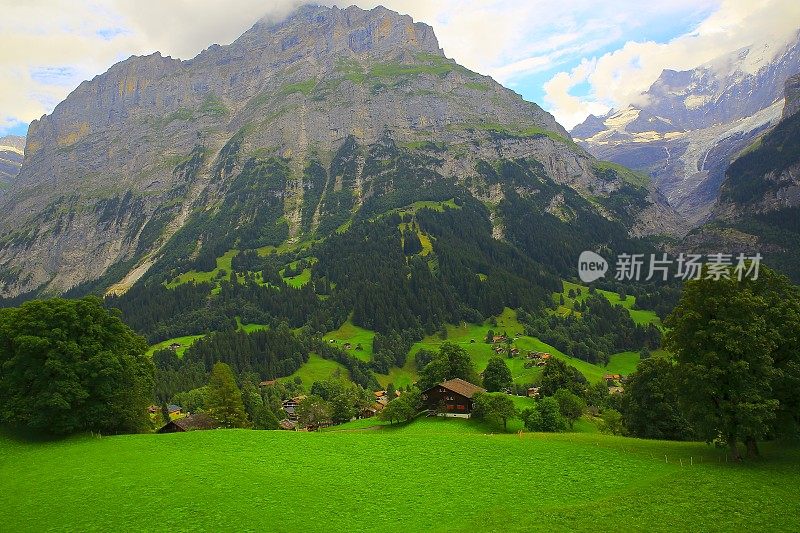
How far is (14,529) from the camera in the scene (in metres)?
31.1

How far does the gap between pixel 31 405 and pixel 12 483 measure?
1292 centimetres

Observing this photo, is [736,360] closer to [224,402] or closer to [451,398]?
[451,398]

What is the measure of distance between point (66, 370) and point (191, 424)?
30.7 meters

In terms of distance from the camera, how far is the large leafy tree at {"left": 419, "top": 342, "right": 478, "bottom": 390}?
90.9m

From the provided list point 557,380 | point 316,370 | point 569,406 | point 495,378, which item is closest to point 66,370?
point 569,406

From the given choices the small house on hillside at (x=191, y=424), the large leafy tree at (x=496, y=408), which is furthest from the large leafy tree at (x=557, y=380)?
the small house on hillside at (x=191, y=424)

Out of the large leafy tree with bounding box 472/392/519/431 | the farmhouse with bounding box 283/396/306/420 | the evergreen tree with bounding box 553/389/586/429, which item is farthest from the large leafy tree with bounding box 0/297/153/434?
the farmhouse with bounding box 283/396/306/420

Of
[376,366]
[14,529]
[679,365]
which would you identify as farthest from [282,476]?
[376,366]

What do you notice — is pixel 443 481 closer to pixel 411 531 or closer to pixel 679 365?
pixel 411 531

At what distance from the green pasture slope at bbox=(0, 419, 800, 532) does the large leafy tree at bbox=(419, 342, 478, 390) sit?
41237mm

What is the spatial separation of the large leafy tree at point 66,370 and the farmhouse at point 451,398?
41510mm

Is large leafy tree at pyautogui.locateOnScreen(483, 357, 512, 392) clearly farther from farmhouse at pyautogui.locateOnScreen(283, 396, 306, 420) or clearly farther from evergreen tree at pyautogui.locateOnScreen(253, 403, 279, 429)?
farmhouse at pyautogui.locateOnScreen(283, 396, 306, 420)

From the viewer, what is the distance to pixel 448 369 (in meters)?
91.7

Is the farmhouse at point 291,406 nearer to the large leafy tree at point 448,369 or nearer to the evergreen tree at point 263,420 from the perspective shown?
the evergreen tree at point 263,420
